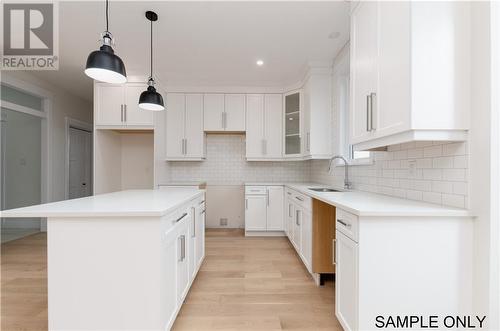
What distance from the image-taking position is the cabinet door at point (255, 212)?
13.2ft

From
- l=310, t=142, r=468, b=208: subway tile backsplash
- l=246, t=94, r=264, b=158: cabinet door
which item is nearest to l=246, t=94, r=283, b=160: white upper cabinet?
l=246, t=94, r=264, b=158: cabinet door

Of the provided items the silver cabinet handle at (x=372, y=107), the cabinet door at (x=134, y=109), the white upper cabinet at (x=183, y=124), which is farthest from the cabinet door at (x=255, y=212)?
the silver cabinet handle at (x=372, y=107)

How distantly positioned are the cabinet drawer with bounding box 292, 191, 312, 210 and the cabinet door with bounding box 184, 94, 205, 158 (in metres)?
1.95

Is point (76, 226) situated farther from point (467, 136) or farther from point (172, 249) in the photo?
point (467, 136)

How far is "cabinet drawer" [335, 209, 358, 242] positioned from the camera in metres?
1.39

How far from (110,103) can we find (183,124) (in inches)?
46.0

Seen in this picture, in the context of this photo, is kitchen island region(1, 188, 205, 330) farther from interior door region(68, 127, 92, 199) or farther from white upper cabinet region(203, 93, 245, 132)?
interior door region(68, 127, 92, 199)

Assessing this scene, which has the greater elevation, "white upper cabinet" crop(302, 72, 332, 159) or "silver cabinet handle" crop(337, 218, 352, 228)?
"white upper cabinet" crop(302, 72, 332, 159)

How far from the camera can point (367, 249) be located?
1.33 meters

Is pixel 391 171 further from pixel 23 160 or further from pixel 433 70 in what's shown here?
pixel 23 160

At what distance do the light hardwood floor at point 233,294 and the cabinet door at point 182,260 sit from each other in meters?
0.20

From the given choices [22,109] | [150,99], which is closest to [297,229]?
[150,99]

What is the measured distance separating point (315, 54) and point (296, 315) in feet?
9.66

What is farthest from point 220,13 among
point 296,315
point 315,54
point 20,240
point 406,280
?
point 20,240
